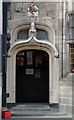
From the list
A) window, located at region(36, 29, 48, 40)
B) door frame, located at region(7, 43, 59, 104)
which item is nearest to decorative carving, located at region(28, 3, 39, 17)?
window, located at region(36, 29, 48, 40)

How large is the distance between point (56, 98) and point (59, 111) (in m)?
0.56

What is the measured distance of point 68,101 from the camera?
8.25 m

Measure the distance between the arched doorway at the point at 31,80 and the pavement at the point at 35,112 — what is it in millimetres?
932

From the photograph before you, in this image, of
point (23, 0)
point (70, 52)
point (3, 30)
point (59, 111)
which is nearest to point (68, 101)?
point (59, 111)

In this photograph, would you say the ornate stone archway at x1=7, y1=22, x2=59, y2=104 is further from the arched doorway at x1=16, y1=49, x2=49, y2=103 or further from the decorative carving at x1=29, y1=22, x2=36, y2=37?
the arched doorway at x1=16, y1=49, x2=49, y2=103

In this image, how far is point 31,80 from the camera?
386 inches

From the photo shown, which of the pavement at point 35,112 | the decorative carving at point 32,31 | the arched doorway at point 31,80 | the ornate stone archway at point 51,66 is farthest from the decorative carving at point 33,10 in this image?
the pavement at point 35,112

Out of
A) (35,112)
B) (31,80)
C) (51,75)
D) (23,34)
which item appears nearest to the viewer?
(35,112)

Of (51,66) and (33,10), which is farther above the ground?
(33,10)

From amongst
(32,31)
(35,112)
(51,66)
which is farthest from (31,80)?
(32,31)

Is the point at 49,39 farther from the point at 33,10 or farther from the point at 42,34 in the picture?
the point at 33,10

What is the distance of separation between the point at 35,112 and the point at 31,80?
192cm

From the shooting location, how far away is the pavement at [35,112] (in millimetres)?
7958

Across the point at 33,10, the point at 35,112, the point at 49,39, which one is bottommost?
the point at 35,112
